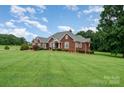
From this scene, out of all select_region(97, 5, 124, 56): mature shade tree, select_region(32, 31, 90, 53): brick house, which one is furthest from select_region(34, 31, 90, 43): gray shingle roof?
select_region(97, 5, 124, 56): mature shade tree

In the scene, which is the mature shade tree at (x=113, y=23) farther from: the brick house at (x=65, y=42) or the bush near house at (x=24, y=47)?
the bush near house at (x=24, y=47)

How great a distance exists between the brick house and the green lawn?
0.46 ft

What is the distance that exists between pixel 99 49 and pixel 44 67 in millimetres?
1463

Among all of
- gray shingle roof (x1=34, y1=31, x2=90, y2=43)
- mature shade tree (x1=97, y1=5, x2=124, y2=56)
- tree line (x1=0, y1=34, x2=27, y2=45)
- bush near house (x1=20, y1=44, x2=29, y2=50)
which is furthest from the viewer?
mature shade tree (x1=97, y1=5, x2=124, y2=56)

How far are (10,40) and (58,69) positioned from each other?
1242 mm

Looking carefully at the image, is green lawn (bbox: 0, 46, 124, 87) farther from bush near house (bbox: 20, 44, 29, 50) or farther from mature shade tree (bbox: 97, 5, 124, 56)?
mature shade tree (bbox: 97, 5, 124, 56)

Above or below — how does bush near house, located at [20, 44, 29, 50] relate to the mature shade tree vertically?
below

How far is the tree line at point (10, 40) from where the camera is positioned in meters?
7.77

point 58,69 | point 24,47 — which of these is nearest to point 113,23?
point 58,69

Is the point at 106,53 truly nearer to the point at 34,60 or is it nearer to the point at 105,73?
the point at 105,73

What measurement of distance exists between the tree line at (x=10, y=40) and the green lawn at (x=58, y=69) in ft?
0.65

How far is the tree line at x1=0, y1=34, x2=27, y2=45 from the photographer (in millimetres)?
7773

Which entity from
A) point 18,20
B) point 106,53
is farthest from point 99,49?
point 18,20
